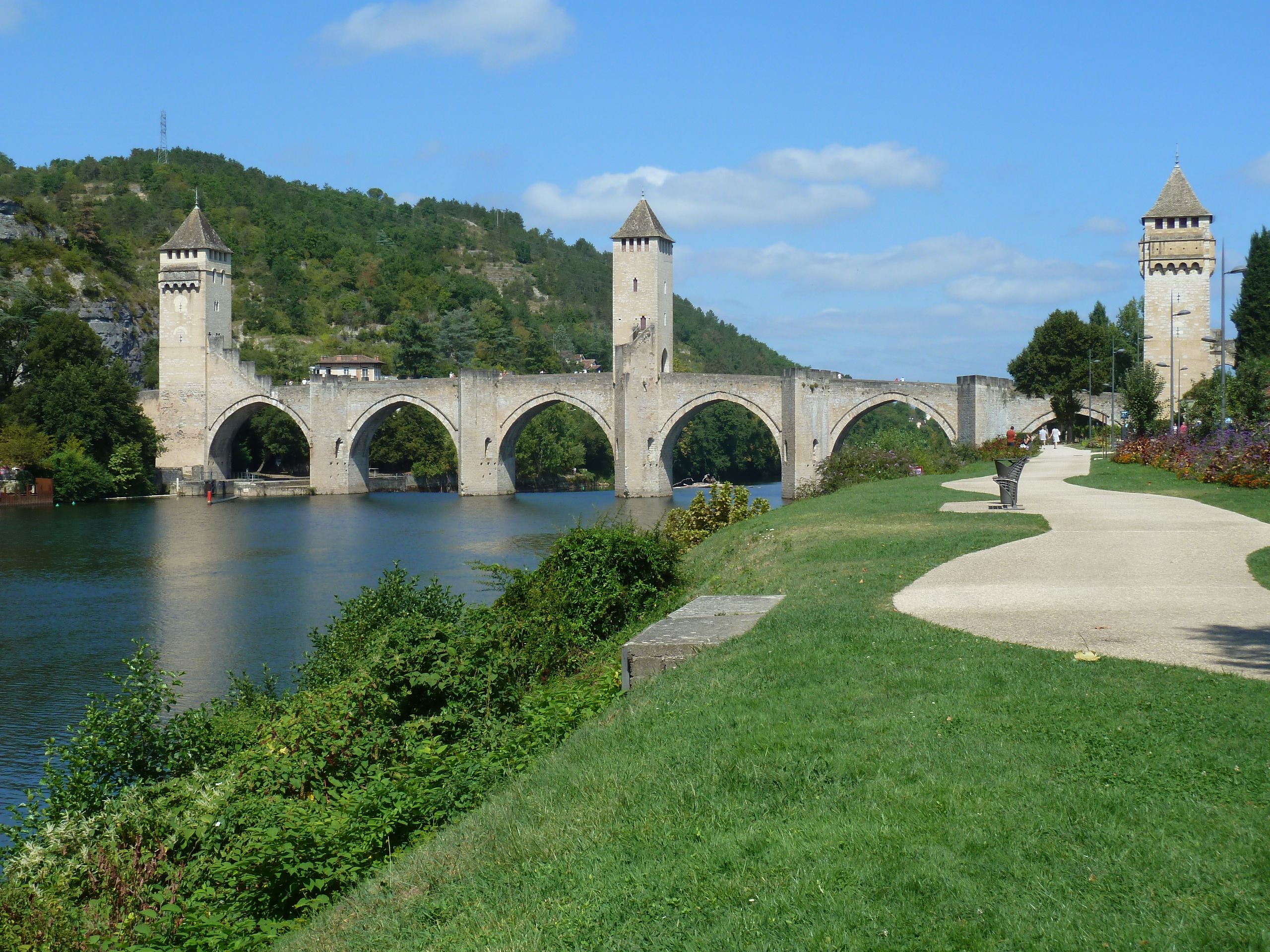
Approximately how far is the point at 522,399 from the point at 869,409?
50.6 ft

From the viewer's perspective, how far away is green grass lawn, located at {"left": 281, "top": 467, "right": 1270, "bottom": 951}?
3430mm

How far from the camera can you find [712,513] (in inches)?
809

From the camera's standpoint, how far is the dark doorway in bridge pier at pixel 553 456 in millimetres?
60625

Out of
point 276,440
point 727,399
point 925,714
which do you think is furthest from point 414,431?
point 925,714

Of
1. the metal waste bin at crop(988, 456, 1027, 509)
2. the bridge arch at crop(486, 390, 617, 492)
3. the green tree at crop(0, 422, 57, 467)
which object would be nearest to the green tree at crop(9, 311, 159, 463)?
the green tree at crop(0, 422, 57, 467)

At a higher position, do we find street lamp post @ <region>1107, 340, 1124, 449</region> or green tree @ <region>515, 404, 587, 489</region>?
street lamp post @ <region>1107, 340, 1124, 449</region>

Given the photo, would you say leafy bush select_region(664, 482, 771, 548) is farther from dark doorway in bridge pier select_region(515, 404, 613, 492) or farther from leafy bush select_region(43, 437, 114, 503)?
dark doorway in bridge pier select_region(515, 404, 613, 492)

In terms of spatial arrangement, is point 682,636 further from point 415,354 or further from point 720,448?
point 415,354

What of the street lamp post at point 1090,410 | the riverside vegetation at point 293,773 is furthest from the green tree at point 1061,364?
the riverside vegetation at point 293,773

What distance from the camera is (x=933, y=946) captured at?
3.27m

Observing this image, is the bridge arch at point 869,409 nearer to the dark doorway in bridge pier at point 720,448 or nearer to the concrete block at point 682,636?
the dark doorway in bridge pier at point 720,448

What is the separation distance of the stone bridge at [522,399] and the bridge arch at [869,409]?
0.07 meters

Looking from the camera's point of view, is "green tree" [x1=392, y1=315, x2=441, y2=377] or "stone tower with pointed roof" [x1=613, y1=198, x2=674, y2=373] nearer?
"stone tower with pointed roof" [x1=613, y1=198, x2=674, y2=373]

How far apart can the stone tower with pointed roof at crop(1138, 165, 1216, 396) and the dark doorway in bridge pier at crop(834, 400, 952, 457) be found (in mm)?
9381
